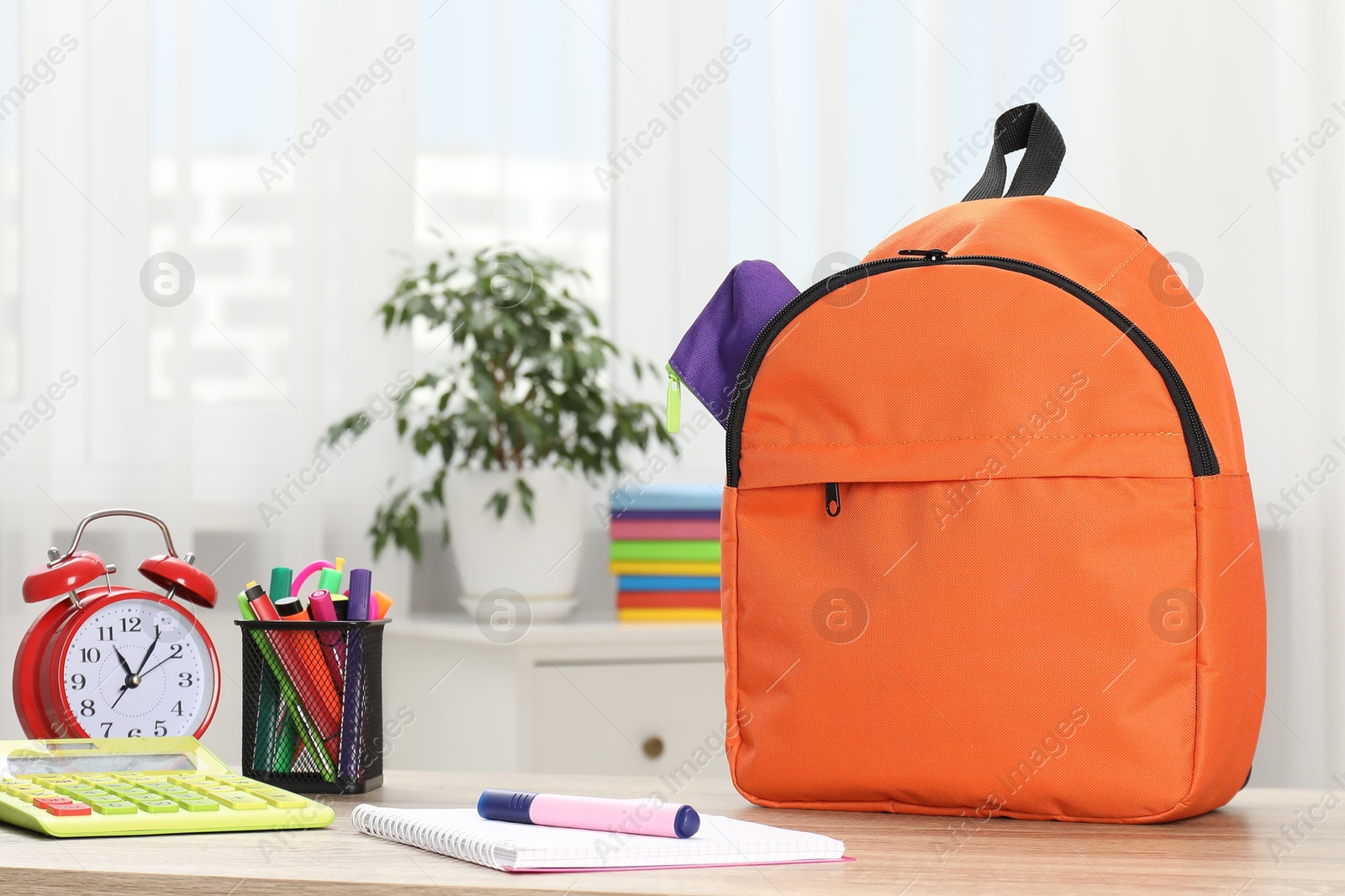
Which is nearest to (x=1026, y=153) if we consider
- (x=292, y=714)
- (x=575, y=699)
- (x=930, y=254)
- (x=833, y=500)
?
(x=930, y=254)

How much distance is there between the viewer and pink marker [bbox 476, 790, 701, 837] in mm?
572

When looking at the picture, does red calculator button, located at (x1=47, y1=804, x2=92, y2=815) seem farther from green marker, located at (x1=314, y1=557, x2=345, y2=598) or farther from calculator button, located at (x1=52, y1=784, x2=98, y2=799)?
green marker, located at (x1=314, y1=557, x2=345, y2=598)

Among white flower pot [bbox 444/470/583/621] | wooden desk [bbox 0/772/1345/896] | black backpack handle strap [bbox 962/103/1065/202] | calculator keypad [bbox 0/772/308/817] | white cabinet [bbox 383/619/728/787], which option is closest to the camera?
wooden desk [bbox 0/772/1345/896]

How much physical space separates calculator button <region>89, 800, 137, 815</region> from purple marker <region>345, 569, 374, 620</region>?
0.20m

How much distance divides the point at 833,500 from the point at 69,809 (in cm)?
43

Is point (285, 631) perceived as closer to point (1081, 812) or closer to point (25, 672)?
point (25, 672)

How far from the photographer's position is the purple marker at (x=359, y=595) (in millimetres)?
786

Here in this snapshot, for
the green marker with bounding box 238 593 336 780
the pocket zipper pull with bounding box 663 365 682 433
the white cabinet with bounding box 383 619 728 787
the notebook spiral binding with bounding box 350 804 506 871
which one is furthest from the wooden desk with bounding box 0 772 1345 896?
the white cabinet with bounding box 383 619 728 787

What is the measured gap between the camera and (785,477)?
0.73m

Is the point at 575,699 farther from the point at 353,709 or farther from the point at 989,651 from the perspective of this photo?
the point at 989,651

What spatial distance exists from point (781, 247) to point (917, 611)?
3.93ft

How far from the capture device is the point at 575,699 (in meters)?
1.48

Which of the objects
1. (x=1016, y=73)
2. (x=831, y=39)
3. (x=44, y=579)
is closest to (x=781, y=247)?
(x=831, y=39)

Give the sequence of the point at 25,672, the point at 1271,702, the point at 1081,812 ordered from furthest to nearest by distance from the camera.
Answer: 1. the point at 1271,702
2. the point at 25,672
3. the point at 1081,812
